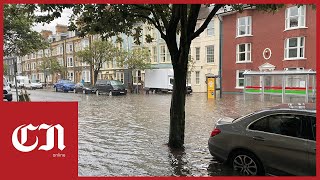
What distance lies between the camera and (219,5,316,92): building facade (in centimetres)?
2666

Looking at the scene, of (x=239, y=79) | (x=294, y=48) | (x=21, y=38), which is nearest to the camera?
(x=21, y=38)

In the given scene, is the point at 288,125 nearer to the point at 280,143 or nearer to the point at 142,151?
the point at 280,143

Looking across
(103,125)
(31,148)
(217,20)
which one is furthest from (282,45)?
(31,148)

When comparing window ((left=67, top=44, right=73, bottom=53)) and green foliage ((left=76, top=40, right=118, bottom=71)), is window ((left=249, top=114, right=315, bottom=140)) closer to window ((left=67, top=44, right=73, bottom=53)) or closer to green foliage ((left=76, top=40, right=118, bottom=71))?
green foliage ((left=76, top=40, right=118, bottom=71))

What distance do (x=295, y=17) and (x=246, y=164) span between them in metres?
24.9

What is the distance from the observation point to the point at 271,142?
5641 millimetres

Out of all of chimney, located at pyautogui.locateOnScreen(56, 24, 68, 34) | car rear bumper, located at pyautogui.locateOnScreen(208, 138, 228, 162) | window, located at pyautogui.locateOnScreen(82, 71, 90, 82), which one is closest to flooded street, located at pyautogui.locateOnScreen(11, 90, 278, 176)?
car rear bumper, located at pyautogui.locateOnScreen(208, 138, 228, 162)

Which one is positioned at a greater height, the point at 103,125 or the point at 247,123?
the point at 247,123

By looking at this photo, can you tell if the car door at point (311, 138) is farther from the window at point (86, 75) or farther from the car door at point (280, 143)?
the window at point (86, 75)

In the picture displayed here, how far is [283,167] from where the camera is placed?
18.1 feet

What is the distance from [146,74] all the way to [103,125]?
88.6 feet

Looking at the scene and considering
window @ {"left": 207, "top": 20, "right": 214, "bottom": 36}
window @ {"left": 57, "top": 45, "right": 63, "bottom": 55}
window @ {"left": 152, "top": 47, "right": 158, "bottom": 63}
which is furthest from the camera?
window @ {"left": 57, "top": 45, "right": 63, "bottom": 55}

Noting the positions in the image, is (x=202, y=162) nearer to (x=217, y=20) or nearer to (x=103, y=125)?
(x=103, y=125)

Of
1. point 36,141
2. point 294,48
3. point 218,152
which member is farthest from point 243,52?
point 36,141
